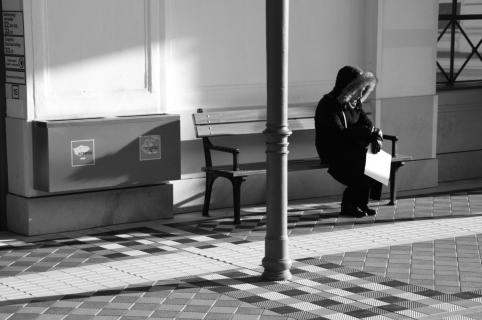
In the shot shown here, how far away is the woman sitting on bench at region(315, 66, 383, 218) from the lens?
10039 millimetres

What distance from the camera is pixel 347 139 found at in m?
10.0

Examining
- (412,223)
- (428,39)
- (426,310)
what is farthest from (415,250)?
(428,39)

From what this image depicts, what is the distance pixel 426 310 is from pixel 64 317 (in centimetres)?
235

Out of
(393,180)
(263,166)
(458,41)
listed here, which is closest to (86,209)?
(263,166)

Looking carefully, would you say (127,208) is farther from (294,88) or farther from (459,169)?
(459,169)

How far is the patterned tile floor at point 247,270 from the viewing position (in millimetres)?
6879

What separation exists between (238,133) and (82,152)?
1846 millimetres

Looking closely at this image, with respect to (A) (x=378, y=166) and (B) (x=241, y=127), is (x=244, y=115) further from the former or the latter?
(A) (x=378, y=166)

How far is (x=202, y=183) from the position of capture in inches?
414

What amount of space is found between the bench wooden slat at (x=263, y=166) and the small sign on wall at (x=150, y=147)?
521 mm

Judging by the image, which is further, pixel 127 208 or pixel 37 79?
pixel 127 208

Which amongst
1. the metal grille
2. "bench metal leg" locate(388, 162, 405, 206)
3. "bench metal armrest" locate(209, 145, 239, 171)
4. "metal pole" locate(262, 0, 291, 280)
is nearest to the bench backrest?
→ "bench metal armrest" locate(209, 145, 239, 171)

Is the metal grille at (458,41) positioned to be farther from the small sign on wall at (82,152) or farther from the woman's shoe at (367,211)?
the small sign on wall at (82,152)

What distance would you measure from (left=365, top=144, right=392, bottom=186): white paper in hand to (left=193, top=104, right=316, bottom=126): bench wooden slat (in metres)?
0.96
